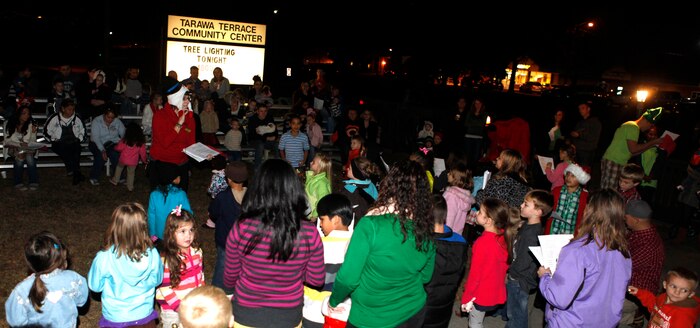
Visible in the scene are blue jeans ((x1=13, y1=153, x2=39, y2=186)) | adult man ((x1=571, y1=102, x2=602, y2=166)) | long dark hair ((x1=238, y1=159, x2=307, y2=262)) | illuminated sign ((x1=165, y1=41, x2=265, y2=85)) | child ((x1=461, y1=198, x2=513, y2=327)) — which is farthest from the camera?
illuminated sign ((x1=165, y1=41, x2=265, y2=85))

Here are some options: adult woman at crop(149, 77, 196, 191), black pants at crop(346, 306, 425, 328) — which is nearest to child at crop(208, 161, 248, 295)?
black pants at crop(346, 306, 425, 328)

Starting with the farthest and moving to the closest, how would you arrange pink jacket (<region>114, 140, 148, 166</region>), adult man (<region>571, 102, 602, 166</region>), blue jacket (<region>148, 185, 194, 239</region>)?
adult man (<region>571, 102, 602, 166</region>), pink jacket (<region>114, 140, 148, 166</region>), blue jacket (<region>148, 185, 194, 239</region>)

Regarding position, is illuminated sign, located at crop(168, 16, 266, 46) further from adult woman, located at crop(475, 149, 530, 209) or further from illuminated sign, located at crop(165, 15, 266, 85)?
adult woman, located at crop(475, 149, 530, 209)

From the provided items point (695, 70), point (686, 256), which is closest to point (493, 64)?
point (686, 256)

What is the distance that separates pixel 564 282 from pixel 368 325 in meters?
1.34

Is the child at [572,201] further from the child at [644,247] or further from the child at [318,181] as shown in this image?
the child at [318,181]

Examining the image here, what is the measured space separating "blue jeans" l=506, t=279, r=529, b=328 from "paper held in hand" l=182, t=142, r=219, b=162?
14.1 ft

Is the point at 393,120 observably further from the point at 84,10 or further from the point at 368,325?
the point at 84,10

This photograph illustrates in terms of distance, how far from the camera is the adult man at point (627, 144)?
8727mm

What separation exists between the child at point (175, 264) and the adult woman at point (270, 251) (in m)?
1.02

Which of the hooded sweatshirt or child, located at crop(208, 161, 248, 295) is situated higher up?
child, located at crop(208, 161, 248, 295)

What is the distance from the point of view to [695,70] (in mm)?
55188

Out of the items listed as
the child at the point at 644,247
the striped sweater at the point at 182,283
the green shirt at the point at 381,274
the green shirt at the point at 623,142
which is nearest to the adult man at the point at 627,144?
the green shirt at the point at 623,142

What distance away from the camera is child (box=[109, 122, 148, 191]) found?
32.2 ft
